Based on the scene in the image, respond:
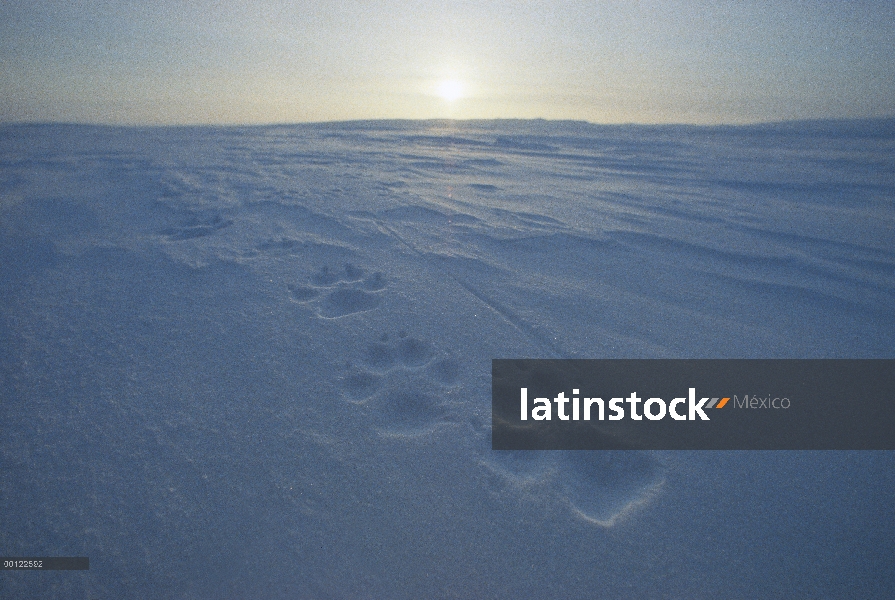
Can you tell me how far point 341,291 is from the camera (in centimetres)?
223

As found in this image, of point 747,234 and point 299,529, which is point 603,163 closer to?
point 747,234

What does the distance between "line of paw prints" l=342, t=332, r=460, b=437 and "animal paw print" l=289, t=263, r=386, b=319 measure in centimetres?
35

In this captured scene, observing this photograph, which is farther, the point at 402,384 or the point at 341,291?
the point at 341,291

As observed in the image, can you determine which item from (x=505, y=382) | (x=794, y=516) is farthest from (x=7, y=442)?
(x=794, y=516)

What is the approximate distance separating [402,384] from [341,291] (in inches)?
31.6

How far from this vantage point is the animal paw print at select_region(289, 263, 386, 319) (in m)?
2.11

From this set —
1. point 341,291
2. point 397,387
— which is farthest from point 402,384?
point 341,291

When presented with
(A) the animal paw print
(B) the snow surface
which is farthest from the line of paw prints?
(A) the animal paw print

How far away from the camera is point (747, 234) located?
2998 mm

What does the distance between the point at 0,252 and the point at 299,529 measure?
2921mm

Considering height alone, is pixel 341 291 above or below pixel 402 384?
above

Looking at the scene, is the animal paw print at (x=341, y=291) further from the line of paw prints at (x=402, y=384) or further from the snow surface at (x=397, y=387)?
the line of paw prints at (x=402, y=384)

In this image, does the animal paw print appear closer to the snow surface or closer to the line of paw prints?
the snow surface

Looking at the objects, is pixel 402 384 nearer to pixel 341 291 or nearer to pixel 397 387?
pixel 397 387
